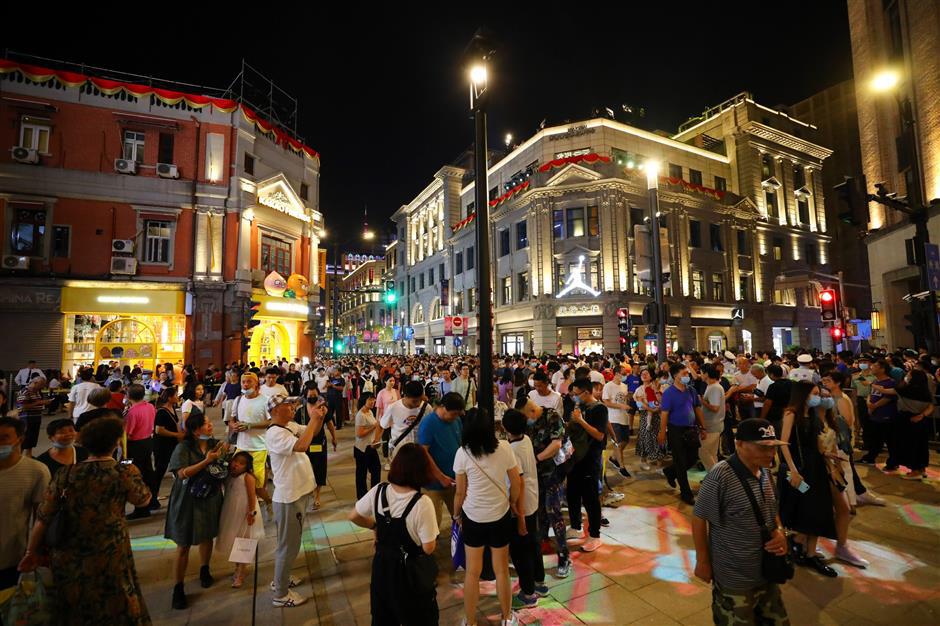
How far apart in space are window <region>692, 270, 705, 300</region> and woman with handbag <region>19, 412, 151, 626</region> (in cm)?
3699

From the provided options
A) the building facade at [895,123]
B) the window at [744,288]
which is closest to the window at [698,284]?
the window at [744,288]

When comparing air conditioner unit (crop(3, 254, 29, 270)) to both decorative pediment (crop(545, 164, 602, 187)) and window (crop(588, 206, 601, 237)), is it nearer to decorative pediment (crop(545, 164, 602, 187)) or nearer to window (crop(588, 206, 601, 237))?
decorative pediment (crop(545, 164, 602, 187))

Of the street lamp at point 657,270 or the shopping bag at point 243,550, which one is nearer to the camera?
the shopping bag at point 243,550

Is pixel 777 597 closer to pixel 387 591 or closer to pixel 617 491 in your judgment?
pixel 387 591

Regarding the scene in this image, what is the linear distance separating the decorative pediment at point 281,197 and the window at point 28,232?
30.5ft

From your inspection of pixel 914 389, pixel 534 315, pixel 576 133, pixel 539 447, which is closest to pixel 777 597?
pixel 539 447

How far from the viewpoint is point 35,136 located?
20500mm

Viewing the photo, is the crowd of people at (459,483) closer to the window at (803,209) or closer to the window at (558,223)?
the window at (558,223)

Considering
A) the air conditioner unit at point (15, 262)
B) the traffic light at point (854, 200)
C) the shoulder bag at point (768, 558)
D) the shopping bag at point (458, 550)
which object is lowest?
the shopping bag at point (458, 550)

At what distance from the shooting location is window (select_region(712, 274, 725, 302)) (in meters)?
35.6

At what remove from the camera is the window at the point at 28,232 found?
66.0 ft

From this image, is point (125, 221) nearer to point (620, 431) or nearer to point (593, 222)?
point (620, 431)

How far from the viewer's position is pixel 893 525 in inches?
231

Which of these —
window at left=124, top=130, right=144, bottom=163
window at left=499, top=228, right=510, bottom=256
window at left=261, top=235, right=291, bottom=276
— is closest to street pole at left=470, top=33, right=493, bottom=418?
window at left=261, top=235, right=291, bottom=276
